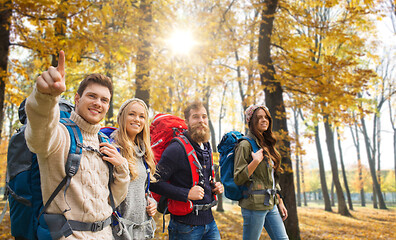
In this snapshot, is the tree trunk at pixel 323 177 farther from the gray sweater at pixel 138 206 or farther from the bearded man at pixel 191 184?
the gray sweater at pixel 138 206

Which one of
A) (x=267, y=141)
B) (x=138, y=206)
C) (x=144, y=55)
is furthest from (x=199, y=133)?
(x=144, y=55)

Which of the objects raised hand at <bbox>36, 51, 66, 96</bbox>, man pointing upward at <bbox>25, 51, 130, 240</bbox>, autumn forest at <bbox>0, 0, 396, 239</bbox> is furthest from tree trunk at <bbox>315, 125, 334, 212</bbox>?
raised hand at <bbox>36, 51, 66, 96</bbox>

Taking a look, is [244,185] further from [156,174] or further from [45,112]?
[45,112]

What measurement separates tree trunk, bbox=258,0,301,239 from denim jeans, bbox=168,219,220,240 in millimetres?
4141

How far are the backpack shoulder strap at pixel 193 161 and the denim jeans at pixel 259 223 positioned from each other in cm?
85

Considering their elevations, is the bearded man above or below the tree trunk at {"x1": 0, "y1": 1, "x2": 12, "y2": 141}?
below

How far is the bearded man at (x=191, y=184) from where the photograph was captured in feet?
8.60

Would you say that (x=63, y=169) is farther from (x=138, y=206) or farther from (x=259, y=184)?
(x=259, y=184)

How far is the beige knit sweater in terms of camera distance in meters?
1.30

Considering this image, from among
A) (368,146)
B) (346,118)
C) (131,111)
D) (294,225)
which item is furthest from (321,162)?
(131,111)

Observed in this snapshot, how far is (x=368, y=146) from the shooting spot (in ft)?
82.6

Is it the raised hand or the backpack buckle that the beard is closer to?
the backpack buckle

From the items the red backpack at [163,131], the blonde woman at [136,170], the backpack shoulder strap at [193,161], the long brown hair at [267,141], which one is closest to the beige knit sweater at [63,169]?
the blonde woman at [136,170]

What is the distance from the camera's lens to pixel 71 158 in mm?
1563
